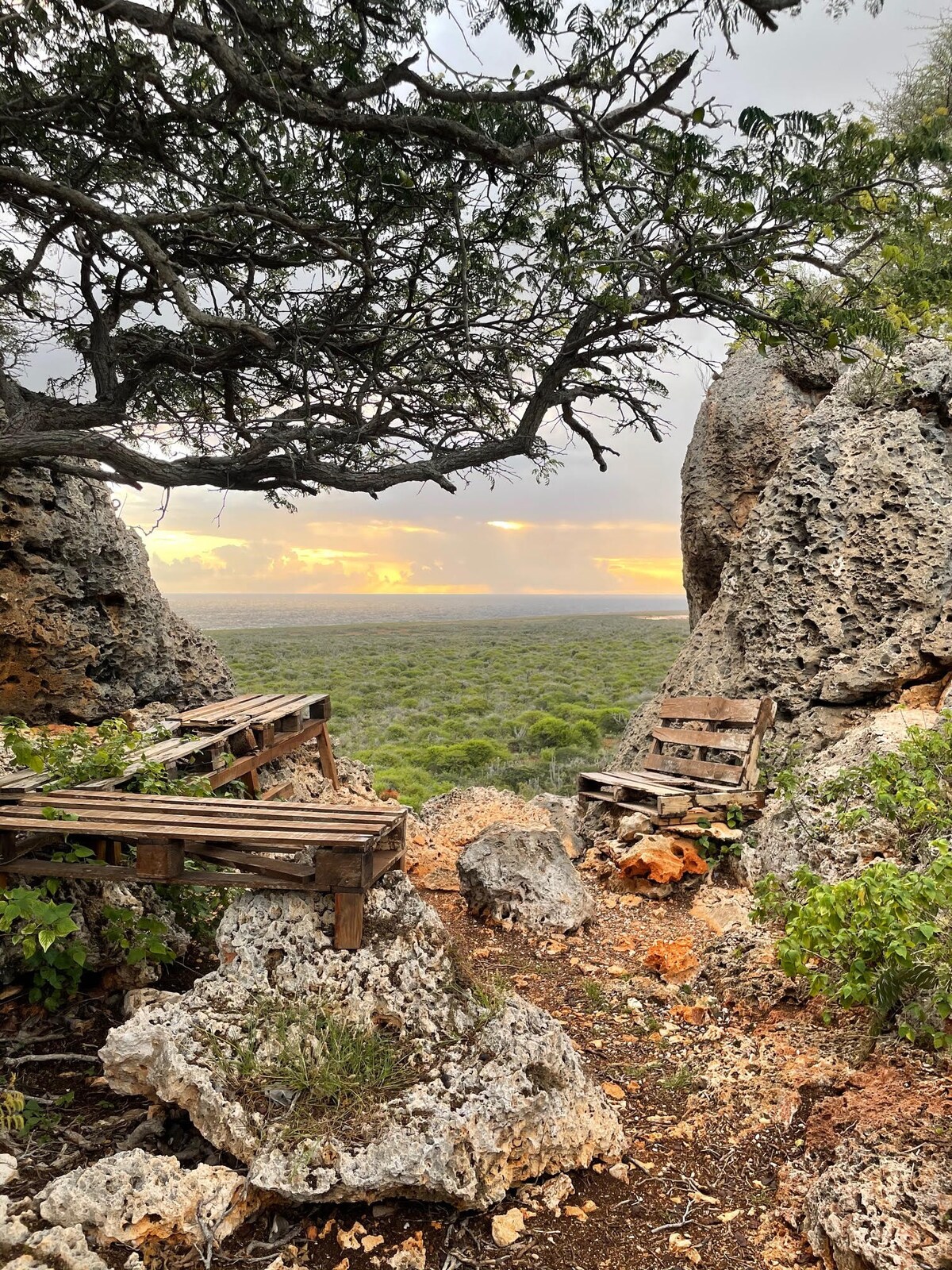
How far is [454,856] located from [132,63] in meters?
6.53

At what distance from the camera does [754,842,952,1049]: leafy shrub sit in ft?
10.6

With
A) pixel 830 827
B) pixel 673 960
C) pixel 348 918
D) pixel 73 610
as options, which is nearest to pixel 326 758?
pixel 73 610

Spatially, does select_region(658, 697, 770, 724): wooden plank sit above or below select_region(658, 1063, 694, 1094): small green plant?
above

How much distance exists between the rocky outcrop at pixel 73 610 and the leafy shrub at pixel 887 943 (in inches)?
272

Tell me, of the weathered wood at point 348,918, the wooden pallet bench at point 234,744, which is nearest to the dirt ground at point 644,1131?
the weathered wood at point 348,918

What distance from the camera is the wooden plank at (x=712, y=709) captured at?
25.1 feet

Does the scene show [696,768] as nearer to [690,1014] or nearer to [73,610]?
[690,1014]

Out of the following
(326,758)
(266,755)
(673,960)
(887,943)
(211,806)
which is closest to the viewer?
(887,943)

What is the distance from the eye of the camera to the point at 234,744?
7.05m

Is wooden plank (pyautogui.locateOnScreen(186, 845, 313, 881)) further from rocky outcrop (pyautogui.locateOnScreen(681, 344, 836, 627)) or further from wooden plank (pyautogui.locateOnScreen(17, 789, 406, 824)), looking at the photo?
A: rocky outcrop (pyautogui.locateOnScreen(681, 344, 836, 627))

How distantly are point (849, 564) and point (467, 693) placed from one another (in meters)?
18.6

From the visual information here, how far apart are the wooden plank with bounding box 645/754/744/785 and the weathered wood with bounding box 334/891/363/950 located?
15.5ft

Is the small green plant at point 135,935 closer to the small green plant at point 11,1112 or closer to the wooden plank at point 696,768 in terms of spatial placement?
the small green plant at point 11,1112

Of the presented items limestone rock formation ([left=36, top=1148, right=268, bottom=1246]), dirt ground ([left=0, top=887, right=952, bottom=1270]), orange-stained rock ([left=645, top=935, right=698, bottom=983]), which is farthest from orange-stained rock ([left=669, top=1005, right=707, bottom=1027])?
limestone rock formation ([left=36, top=1148, right=268, bottom=1246])
